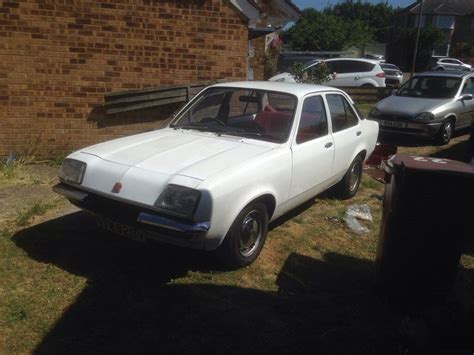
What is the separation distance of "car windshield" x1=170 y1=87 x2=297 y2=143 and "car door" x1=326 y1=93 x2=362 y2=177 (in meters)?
0.74

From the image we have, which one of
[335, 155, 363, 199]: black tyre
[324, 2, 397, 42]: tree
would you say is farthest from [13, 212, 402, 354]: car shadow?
[324, 2, 397, 42]: tree

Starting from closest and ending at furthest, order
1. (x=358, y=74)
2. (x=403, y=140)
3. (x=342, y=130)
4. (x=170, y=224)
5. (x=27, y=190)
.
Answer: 1. (x=170, y=224)
2. (x=342, y=130)
3. (x=27, y=190)
4. (x=403, y=140)
5. (x=358, y=74)

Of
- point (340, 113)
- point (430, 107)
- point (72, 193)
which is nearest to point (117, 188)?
point (72, 193)

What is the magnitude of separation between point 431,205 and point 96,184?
2.46 m

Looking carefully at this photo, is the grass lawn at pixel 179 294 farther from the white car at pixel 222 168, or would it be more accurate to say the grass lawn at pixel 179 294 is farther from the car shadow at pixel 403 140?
the car shadow at pixel 403 140

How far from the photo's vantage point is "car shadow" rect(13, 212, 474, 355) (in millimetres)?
2902

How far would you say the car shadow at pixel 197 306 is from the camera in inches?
114

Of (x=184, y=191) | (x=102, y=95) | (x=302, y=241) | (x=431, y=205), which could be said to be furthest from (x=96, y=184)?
(x=102, y=95)

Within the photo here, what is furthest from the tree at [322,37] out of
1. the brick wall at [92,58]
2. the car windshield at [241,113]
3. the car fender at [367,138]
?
the car windshield at [241,113]

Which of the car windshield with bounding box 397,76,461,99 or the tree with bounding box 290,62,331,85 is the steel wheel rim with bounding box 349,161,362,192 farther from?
the tree with bounding box 290,62,331,85

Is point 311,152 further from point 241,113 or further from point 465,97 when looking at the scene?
point 465,97

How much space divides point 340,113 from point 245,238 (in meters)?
2.26

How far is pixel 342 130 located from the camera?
525cm

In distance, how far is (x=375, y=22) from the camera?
7044cm
